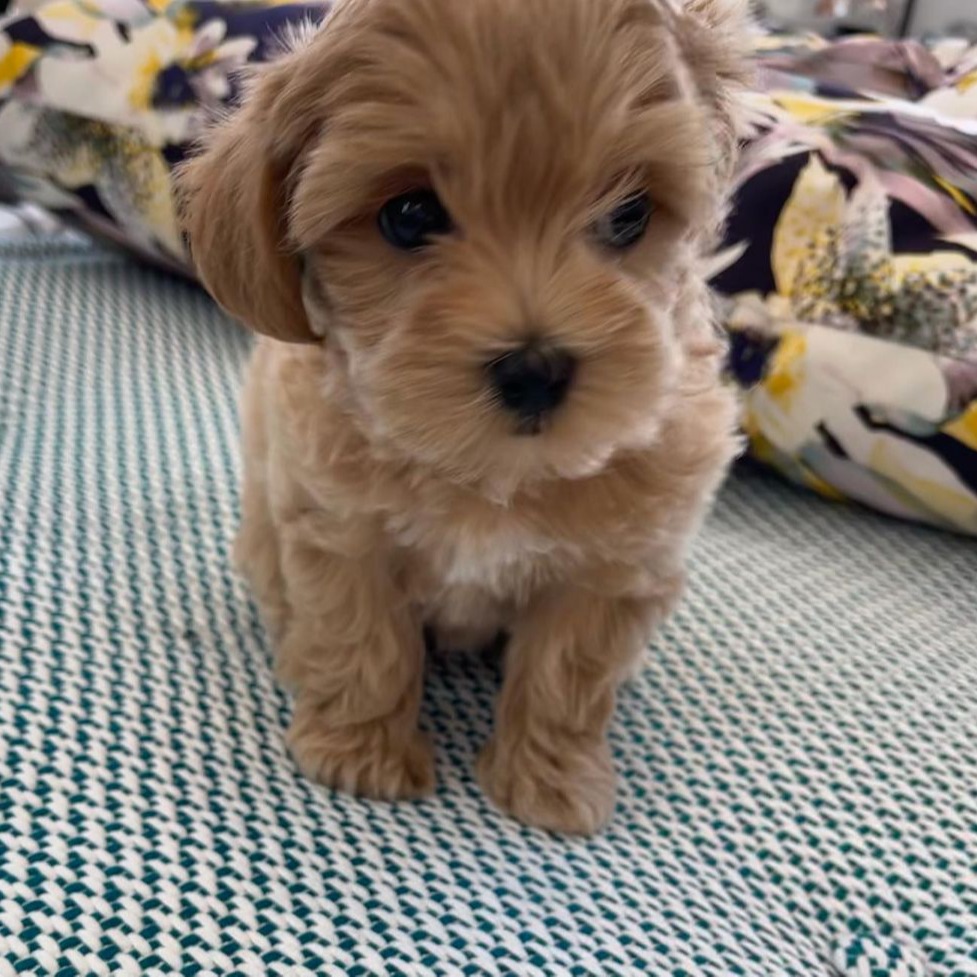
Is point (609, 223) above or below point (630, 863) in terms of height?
above

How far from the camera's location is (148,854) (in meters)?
1.17

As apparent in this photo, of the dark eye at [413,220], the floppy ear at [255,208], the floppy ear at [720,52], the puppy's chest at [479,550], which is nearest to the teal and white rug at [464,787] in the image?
the puppy's chest at [479,550]

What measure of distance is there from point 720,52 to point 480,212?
401mm

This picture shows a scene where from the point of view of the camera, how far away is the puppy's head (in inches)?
43.8

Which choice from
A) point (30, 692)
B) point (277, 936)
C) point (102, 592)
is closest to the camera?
point (277, 936)

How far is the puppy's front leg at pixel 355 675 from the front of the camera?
140cm

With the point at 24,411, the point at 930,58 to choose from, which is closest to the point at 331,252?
the point at 24,411

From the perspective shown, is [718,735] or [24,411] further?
[24,411]

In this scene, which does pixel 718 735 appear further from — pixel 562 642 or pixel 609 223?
pixel 609 223

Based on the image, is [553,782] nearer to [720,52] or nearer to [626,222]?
[626,222]

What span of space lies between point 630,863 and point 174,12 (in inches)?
97.5

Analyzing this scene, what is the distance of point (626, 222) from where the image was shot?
1.26 meters

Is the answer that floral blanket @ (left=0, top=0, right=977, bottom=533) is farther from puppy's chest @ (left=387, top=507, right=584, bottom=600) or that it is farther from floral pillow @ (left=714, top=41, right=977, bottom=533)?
puppy's chest @ (left=387, top=507, right=584, bottom=600)

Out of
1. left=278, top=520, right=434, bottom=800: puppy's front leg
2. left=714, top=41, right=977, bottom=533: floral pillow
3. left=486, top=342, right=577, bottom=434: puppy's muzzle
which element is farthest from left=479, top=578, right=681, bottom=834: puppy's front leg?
left=714, top=41, right=977, bottom=533: floral pillow
